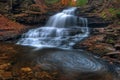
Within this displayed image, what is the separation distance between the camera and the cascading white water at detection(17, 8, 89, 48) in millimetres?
14078

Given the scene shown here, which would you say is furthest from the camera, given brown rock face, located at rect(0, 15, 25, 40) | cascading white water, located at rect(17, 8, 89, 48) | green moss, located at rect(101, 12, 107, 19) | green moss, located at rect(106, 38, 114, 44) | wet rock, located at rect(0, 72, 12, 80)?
green moss, located at rect(101, 12, 107, 19)

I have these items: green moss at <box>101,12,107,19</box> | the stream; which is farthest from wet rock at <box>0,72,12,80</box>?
green moss at <box>101,12,107,19</box>

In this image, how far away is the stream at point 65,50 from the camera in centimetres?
882

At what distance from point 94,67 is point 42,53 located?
3235 mm

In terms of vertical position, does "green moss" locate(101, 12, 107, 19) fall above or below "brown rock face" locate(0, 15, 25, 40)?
above

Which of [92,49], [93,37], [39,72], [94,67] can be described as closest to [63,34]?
[93,37]

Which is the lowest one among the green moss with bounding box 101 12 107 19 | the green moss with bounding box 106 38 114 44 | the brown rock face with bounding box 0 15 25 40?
the green moss with bounding box 106 38 114 44

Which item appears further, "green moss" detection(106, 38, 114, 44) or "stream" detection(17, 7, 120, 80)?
"green moss" detection(106, 38, 114, 44)

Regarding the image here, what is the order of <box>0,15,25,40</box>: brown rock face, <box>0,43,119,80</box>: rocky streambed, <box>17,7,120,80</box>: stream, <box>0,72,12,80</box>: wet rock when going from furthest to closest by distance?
<box>0,15,25,40</box>: brown rock face, <box>17,7,120,80</box>: stream, <box>0,43,119,80</box>: rocky streambed, <box>0,72,12,80</box>: wet rock

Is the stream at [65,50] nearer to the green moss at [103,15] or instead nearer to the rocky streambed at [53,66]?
the rocky streambed at [53,66]

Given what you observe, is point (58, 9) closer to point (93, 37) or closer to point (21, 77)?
point (93, 37)

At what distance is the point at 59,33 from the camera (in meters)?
15.5

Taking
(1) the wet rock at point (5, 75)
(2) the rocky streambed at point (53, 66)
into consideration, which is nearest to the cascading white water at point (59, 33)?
(2) the rocky streambed at point (53, 66)

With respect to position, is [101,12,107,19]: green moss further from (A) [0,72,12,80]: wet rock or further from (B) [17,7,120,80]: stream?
(A) [0,72,12,80]: wet rock
